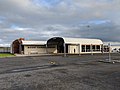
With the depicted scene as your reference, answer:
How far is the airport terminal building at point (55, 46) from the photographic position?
5147 cm

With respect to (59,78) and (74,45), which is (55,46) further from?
(59,78)

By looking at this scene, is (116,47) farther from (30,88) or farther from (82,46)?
(30,88)

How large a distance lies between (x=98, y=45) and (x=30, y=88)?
170 feet

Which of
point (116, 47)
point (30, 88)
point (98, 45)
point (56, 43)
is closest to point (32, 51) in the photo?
point (56, 43)

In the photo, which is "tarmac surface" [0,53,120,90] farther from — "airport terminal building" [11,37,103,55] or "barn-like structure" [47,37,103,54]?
"barn-like structure" [47,37,103,54]

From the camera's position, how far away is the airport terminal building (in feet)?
169

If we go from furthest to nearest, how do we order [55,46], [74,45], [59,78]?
[55,46] → [74,45] → [59,78]

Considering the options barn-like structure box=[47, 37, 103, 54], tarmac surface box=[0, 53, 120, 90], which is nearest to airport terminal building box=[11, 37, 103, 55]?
barn-like structure box=[47, 37, 103, 54]

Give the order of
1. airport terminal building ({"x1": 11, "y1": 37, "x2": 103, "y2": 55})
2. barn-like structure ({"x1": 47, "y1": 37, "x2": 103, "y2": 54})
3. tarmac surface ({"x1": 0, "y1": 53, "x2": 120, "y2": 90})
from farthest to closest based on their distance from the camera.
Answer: barn-like structure ({"x1": 47, "y1": 37, "x2": 103, "y2": 54})
airport terminal building ({"x1": 11, "y1": 37, "x2": 103, "y2": 55})
tarmac surface ({"x1": 0, "y1": 53, "x2": 120, "y2": 90})

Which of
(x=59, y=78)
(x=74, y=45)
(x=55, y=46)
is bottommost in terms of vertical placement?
(x=59, y=78)

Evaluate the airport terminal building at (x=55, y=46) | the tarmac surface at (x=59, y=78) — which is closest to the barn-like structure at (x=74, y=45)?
the airport terminal building at (x=55, y=46)

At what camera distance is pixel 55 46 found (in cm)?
5631

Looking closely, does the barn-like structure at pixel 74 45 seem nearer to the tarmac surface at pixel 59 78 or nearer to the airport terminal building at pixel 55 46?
the airport terminal building at pixel 55 46

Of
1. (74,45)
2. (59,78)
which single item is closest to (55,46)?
(74,45)
